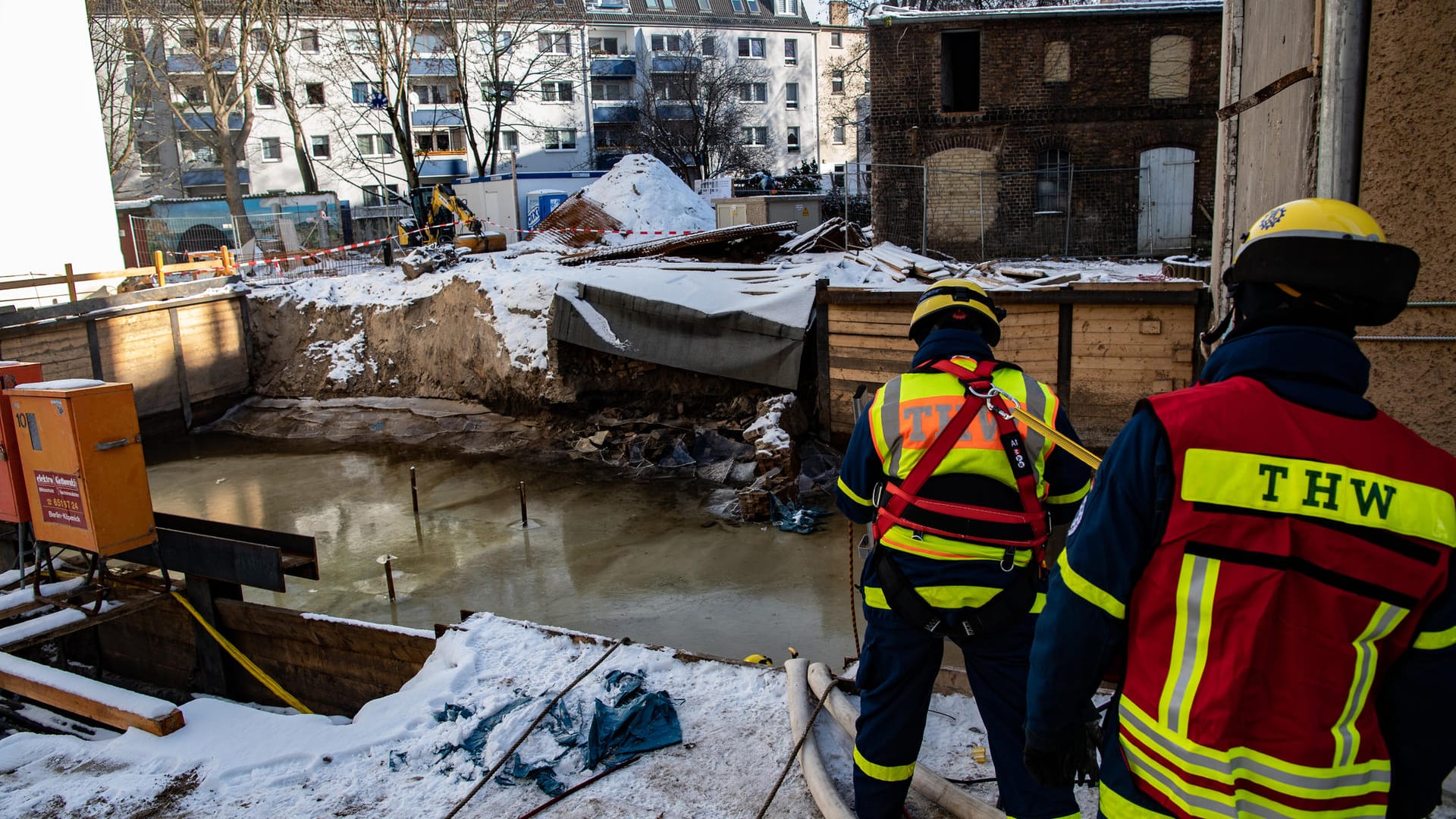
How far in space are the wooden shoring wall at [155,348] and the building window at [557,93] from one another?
1135 inches

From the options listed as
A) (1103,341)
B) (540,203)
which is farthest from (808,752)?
(540,203)

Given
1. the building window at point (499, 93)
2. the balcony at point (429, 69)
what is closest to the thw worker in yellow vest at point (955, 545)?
the building window at point (499, 93)

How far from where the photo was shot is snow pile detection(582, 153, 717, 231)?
1920 cm

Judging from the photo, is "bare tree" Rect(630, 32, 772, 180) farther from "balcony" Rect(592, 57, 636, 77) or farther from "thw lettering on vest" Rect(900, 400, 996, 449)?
"thw lettering on vest" Rect(900, 400, 996, 449)

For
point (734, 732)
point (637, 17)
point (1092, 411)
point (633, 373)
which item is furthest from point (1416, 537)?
point (637, 17)

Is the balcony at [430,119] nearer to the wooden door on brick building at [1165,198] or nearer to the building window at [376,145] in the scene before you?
the building window at [376,145]

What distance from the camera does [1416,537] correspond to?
1.65 metres

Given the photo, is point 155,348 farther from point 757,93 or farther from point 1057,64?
point 757,93

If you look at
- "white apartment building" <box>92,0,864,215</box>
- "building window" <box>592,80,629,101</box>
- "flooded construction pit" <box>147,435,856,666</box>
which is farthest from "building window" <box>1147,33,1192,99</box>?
"building window" <box>592,80,629,101</box>

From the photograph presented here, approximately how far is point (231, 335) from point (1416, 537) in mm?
17882

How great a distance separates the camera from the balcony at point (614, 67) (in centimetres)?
4388

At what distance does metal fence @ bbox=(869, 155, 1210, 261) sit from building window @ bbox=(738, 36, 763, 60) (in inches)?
1149

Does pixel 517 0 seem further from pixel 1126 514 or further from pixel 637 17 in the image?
pixel 1126 514

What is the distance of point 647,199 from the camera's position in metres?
19.6
